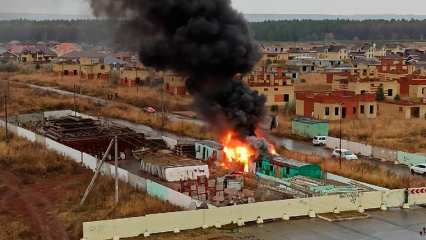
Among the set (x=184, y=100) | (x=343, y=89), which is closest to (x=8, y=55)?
(x=184, y=100)

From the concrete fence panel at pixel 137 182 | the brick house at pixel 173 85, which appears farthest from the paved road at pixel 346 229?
the brick house at pixel 173 85

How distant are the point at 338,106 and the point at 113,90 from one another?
79.3ft

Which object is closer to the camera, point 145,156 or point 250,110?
point 250,110

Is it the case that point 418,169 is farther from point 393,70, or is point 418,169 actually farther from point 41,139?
point 393,70

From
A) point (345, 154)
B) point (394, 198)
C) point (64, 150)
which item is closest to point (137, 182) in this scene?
point (64, 150)

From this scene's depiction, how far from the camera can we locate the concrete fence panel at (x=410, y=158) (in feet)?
89.5

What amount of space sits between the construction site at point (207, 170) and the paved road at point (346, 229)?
5.66 ft

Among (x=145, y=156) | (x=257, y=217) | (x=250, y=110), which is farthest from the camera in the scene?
(x=145, y=156)

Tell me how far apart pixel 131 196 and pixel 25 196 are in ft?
13.2

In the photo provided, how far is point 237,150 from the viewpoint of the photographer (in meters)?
25.4

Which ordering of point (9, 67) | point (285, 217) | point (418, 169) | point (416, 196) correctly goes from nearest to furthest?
point (285, 217) < point (416, 196) < point (418, 169) < point (9, 67)

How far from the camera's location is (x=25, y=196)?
75.1 feet

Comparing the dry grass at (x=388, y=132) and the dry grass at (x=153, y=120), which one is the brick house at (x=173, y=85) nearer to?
the dry grass at (x=153, y=120)

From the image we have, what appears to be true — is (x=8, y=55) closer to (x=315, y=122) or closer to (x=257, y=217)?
(x=315, y=122)
